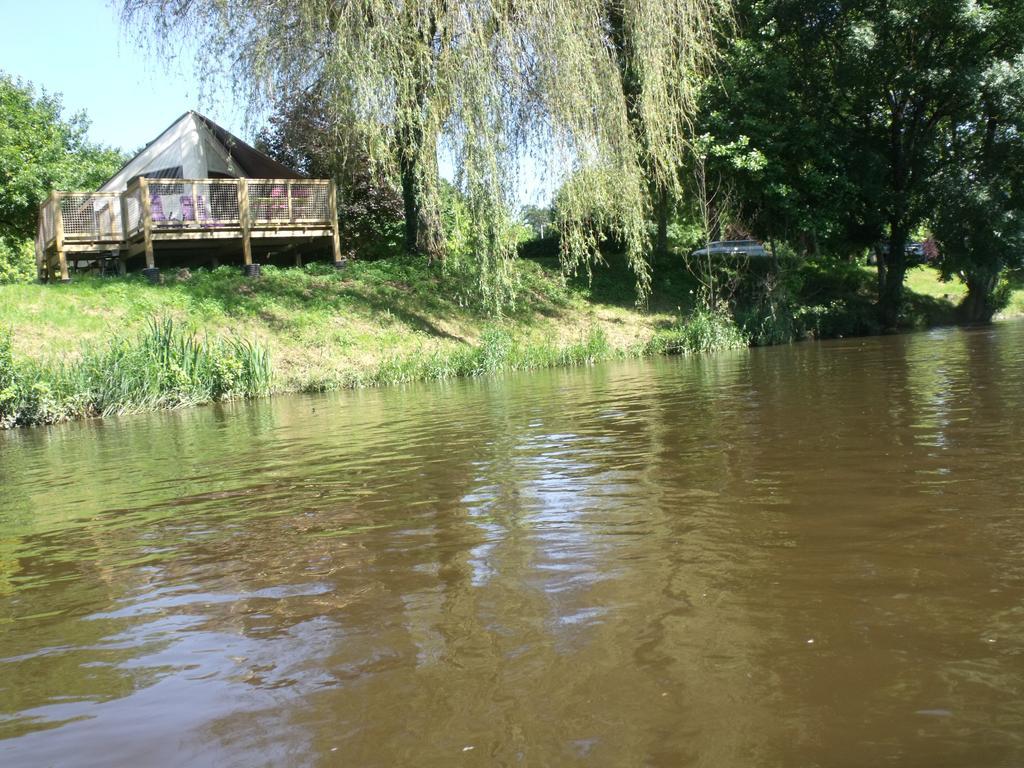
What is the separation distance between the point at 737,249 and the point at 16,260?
135 feet

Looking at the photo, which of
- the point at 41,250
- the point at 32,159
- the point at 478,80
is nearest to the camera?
the point at 478,80

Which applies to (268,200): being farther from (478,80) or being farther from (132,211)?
(478,80)

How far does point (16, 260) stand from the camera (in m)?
50.2

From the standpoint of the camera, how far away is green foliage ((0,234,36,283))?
42359 mm

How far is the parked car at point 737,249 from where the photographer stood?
90.1 ft

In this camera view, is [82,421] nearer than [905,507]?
No

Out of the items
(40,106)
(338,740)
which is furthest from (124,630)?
(40,106)

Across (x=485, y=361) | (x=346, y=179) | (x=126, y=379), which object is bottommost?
(x=485, y=361)

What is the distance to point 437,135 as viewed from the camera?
18.6 meters

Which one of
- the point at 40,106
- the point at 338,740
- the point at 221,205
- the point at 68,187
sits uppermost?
the point at 40,106

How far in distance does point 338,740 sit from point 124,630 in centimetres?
→ 137

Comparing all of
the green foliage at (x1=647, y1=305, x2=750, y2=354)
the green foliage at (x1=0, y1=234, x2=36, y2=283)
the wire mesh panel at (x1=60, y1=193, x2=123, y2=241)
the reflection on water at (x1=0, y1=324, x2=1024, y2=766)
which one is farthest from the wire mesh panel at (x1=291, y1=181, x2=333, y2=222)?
the green foliage at (x1=0, y1=234, x2=36, y2=283)

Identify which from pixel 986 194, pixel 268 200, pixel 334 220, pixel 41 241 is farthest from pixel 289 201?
pixel 986 194

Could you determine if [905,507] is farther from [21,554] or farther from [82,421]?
[82,421]
